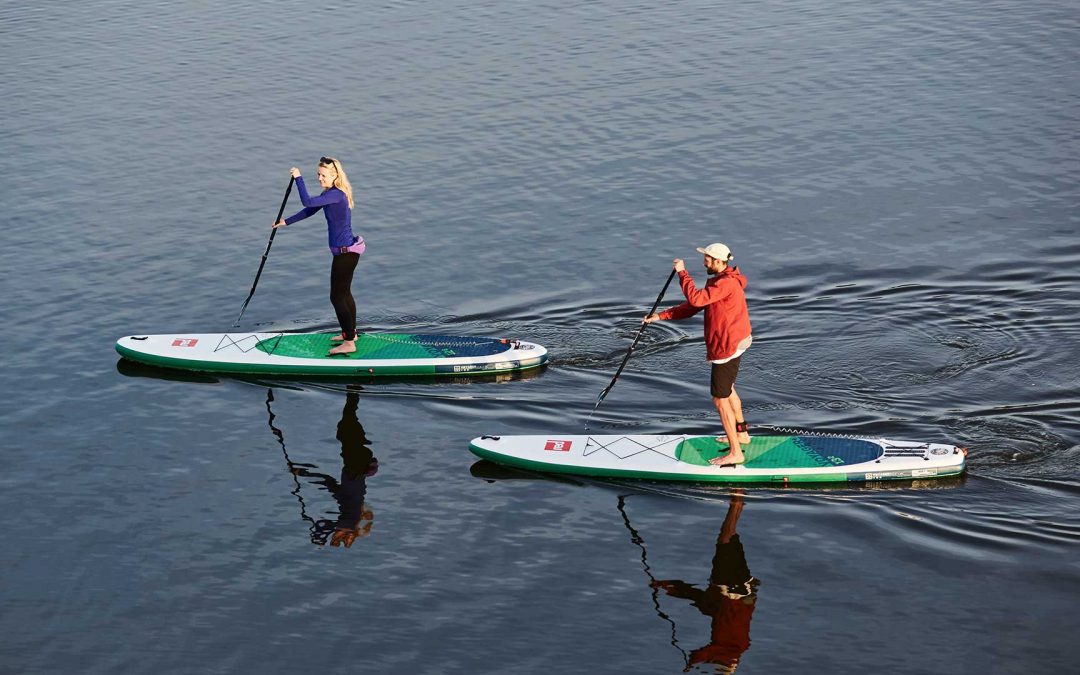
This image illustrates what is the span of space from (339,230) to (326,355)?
1704mm

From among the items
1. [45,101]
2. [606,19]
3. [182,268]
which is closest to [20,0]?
[45,101]

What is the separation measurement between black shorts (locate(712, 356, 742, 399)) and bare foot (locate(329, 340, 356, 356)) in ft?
18.5

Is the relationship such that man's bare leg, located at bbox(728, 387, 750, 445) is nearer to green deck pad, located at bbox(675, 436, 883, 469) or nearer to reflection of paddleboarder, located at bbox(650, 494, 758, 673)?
green deck pad, located at bbox(675, 436, 883, 469)

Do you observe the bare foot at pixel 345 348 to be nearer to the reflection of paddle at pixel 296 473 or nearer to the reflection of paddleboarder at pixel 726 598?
the reflection of paddle at pixel 296 473

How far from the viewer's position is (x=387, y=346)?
18000 millimetres

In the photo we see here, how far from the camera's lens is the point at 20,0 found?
141 ft

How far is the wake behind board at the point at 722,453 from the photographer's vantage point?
1423 centimetres

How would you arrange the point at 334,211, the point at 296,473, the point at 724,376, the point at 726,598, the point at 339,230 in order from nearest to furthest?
the point at 726,598 < the point at 724,376 < the point at 296,473 < the point at 334,211 < the point at 339,230

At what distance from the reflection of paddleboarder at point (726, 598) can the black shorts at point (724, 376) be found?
130 centimetres

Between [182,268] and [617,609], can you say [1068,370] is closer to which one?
[617,609]

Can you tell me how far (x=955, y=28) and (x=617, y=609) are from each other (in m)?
25.1

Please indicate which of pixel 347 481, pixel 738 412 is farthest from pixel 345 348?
pixel 738 412

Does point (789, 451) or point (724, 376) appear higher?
point (724, 376)

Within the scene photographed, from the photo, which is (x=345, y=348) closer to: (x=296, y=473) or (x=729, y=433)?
(x=296, y=473)
